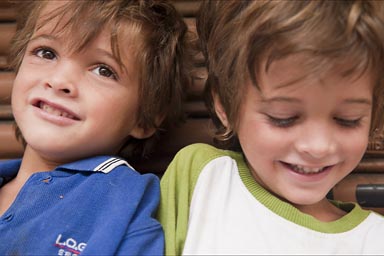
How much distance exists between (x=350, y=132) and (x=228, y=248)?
0.38 meters

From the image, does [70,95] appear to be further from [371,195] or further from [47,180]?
[371,195]

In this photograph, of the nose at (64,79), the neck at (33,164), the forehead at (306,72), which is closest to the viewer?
the forehead at (306,72)

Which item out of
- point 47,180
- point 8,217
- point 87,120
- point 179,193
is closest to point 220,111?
point 179,193

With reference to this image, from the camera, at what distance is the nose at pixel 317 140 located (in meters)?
1.16

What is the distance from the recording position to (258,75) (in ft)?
3.89

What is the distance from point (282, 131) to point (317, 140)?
0.26 feet

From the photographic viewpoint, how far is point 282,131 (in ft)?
3.90

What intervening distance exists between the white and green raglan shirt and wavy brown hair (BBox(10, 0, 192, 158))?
238 mm

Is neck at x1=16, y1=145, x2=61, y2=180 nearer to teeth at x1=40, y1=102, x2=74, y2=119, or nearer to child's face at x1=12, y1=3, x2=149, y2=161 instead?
child's face at x1=12, y1=3, x2=149, y2=161

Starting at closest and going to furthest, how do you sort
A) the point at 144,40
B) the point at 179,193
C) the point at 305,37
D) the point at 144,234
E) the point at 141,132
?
the point at 305,37, the point at 144,234, the point at 179,193, the point at 144,40, the point at 141,132

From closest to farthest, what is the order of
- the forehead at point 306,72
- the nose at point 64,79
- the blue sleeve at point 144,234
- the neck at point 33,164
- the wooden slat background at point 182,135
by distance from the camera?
1. the forehead at point 306,72
2. the blue sleeve at point 144,234
3. the nose at point 64,79
4. the neck at point 33,164
5. the wooden slat background at point 182,135

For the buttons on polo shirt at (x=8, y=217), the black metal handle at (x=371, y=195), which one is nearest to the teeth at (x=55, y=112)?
the buttons on polo shirt at (x=8, y=217)

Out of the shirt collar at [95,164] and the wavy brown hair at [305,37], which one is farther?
the shirt collar at [95,164]

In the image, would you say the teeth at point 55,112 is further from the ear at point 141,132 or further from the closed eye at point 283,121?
the closed eye at point 283,121
